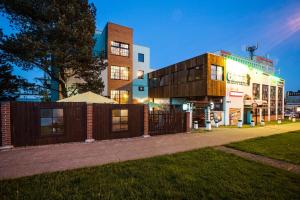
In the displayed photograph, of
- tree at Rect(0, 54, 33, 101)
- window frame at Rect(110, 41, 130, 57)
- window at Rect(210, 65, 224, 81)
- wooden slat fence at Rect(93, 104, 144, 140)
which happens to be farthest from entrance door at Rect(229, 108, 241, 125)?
tree at Rect(0, 54, 33, 101)

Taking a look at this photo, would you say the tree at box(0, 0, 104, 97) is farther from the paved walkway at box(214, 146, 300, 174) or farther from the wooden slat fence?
the paved walkway at box(214, 146, 300, 174)

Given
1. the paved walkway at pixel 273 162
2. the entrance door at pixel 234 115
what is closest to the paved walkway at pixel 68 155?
the paved walkway at pixel 273 162

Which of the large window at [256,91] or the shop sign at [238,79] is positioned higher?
the shop sign at [238,79]

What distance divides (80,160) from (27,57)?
10022 millimetres

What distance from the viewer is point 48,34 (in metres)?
12.4

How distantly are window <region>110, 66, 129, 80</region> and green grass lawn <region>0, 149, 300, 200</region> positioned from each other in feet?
53.6

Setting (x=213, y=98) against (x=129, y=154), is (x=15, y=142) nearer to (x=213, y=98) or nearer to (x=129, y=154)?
(x=129, y=154)

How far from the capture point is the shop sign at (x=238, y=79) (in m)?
19.7

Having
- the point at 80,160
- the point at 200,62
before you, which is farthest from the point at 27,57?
the point at 200,62

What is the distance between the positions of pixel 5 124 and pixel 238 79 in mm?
22619

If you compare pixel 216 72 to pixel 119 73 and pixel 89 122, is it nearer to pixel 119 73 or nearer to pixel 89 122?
pixel 119 73

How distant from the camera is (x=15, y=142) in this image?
8.13m

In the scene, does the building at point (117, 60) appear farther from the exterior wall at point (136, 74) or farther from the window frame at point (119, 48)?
the exterior wall at point (136, 74)

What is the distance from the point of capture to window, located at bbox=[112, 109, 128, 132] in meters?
10.5
